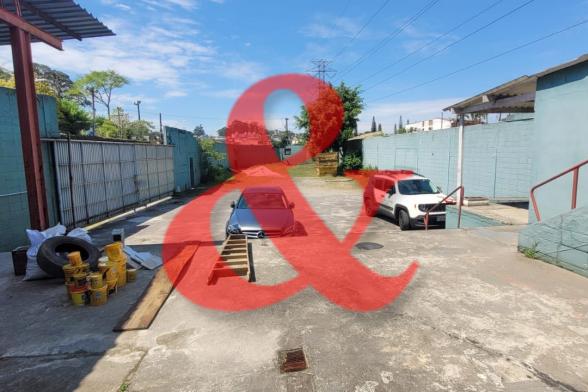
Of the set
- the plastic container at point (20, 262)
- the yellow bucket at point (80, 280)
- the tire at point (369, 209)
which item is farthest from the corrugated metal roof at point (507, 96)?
the plastic container at point (20, 262)

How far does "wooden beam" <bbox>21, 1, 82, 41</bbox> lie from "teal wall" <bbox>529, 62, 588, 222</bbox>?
11.1 m

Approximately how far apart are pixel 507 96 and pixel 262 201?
7.82 metres

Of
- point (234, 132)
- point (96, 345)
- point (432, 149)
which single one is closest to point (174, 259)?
point (96, 345)

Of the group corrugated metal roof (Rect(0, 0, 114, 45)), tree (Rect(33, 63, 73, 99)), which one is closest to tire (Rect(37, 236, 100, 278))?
corrugated metal roof (Rect(0, 0, 114, 45))


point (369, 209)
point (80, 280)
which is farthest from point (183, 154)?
point (80, 280)

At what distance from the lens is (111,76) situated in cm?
4881

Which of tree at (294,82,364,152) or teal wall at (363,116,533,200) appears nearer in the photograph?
teal wall at (363,116,533,200)

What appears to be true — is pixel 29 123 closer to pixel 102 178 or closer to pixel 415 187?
pixel 102 178

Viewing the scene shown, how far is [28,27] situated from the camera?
7.01 meters

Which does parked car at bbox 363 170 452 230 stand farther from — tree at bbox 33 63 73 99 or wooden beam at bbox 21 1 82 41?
tree at bbox 33 63 73 99

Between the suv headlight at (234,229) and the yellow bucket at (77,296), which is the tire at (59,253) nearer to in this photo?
the yellow bucket at (77,296)

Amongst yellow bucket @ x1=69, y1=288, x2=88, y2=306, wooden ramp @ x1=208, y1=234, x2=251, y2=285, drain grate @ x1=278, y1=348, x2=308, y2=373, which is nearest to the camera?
drain grate @ x1=278, y1=348, x2=308, y2=373

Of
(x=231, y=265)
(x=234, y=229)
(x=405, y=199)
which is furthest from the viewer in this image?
(x=405, y=199)

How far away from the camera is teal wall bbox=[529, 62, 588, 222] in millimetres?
7207
